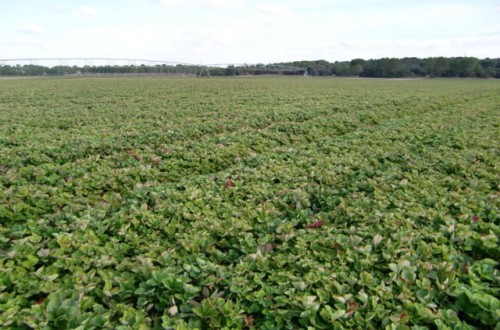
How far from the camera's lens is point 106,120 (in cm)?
1396

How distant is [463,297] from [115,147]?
8.09 metres

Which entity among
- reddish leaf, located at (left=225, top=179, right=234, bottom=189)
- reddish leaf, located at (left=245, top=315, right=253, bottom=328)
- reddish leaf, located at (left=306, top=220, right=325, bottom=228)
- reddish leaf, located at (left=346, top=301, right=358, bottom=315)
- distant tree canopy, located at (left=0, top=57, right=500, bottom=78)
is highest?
distant tree canopy, located at (left=0, top=57, right=500, bottom=78)

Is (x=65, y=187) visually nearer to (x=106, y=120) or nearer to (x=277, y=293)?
(x=277, y=293)

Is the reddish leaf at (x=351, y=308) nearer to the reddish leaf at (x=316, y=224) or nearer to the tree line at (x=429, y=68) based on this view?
the reddish leaf at (x=316, y=224)

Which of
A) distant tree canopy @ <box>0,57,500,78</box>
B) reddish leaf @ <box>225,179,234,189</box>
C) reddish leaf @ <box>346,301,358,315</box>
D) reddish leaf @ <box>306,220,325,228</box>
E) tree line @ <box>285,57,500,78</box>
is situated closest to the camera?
reddish leaf @ <box>346,301,358,315</box>

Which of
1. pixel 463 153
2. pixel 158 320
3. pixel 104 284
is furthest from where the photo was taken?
pixel 463 153

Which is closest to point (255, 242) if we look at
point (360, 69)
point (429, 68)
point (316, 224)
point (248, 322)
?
point (316, 224)

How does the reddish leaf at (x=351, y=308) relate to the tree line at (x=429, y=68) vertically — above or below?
below

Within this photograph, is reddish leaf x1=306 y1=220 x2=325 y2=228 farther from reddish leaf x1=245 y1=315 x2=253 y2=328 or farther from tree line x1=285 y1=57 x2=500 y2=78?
tree line x1=285 y1=57 x2=500 y2=78

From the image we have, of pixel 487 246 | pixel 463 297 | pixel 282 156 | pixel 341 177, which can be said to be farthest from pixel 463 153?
pixel 463 297

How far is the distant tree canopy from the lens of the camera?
10914cm

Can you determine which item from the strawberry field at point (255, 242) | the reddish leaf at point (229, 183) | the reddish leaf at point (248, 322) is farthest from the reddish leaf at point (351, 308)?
the reddish leaf at point (229, 183)

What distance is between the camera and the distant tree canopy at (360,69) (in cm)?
10914

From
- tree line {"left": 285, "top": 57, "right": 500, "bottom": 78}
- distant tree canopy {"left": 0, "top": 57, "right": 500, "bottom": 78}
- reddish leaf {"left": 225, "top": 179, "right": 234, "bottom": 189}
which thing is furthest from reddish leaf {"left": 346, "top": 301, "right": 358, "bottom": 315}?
tree line {"left": 285, "top": 57, "right": 500, "bottom": 78}
